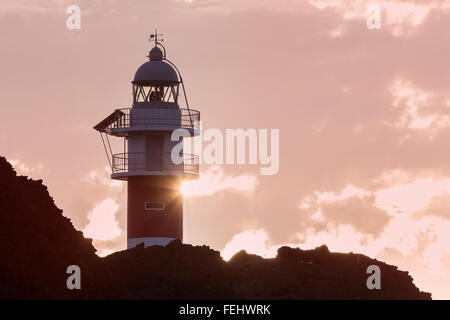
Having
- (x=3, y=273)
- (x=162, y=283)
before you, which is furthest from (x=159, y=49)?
(x=3, y=273)

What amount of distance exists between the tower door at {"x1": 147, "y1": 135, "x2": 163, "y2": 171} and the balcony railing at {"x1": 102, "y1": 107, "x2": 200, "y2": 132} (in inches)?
32.9

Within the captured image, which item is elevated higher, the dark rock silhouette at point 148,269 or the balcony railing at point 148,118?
the balcony railing at point 148,118

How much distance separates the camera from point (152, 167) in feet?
262

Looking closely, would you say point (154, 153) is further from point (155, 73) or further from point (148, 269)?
point (148, 269)

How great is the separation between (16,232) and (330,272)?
15.1 metres

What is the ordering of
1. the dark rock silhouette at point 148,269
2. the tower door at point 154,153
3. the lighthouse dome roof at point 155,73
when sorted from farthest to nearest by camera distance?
the lighthouse dome roof at point 155,73 → the tower door at point 154,153 → the dark rock silhouette at point 148,269

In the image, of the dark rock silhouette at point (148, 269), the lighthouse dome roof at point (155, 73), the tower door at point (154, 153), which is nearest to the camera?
the dark rock silhouette at point (148, 269)

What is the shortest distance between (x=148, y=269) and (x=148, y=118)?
1299 centimetres

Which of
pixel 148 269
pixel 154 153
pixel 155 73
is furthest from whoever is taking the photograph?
pixel 155 73

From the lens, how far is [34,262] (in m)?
63.7

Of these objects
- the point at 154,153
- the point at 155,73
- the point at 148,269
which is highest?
the point at 155,73

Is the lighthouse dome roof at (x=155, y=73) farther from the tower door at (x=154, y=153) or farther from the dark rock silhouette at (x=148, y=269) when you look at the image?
the dark rock silhouette at (x=148, y=269)

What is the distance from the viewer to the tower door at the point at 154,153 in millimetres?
79938

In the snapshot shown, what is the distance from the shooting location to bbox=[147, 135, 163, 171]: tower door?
79.9 m
